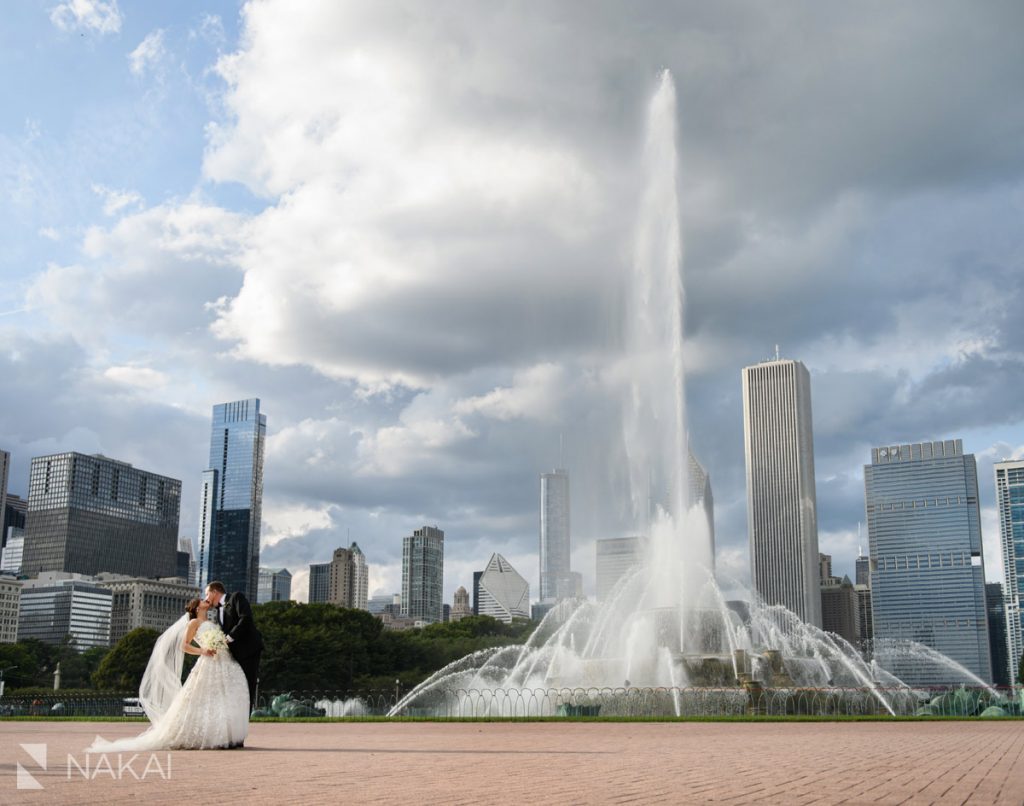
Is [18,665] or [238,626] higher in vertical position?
[238,626]

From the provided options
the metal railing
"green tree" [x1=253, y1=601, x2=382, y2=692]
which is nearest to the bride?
the metal railing

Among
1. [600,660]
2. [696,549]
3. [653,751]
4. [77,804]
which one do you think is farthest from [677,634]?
[77,804]

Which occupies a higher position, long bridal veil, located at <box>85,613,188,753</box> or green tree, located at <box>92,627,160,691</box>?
long bridal veil, located at <box>85,613,188,753</box>

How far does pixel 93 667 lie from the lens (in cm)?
15062

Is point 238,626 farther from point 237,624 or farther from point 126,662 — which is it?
point 126,662

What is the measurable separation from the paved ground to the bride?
2.34 ft

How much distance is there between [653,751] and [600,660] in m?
31.8

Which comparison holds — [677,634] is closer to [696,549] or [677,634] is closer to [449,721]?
[696,549]

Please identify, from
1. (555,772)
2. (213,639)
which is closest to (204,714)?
(213,639)

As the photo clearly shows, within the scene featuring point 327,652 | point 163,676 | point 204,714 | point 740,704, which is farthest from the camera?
point 327,652

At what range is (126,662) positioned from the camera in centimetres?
9450

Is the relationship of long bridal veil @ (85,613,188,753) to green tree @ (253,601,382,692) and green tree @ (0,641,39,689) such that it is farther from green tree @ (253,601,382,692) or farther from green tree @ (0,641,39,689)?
green tree @ (0,641,39,689)

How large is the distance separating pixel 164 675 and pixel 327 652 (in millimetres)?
72358

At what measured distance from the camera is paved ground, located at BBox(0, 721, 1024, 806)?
34.0ft
